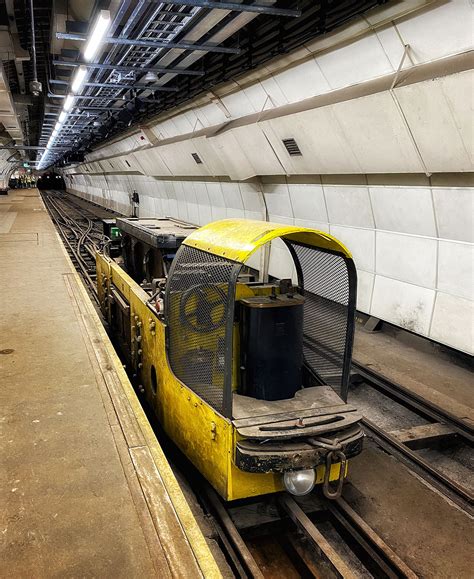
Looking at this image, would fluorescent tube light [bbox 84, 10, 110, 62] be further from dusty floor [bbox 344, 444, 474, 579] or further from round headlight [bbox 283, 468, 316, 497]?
dusty floor [bbox 344, 444, 474, 579]

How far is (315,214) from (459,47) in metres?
5.06

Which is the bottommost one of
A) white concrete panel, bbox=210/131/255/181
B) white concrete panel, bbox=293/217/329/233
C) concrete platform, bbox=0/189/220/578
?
concrete platform, bbox=0/189/220/578

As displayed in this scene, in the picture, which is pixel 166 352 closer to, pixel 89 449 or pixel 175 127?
pixel 89 449

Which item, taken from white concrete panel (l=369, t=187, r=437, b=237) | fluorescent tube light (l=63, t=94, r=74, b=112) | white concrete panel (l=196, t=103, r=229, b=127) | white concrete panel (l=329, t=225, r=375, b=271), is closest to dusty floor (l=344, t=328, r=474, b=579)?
white concrete panel (l=369, t=187, r=437, b=237)

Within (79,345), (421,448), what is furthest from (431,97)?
(79,345)

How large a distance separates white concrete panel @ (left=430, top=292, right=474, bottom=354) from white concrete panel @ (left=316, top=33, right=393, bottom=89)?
10.7 feet

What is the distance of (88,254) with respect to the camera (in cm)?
1728

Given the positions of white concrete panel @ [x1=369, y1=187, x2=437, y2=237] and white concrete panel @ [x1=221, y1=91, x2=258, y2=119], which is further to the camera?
white concrete panel @ [x1=221, y1=91, x2=258, y2=119]

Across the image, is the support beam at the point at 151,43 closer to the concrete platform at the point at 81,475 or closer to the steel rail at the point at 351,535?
the concrete platform at the point at 81,475

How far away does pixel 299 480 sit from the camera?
11.6 ft

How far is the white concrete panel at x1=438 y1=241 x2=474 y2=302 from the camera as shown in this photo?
21.7 feet

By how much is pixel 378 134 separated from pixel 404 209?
62.3 inches

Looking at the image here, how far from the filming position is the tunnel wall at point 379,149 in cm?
532

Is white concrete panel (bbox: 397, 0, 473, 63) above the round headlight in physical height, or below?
above
